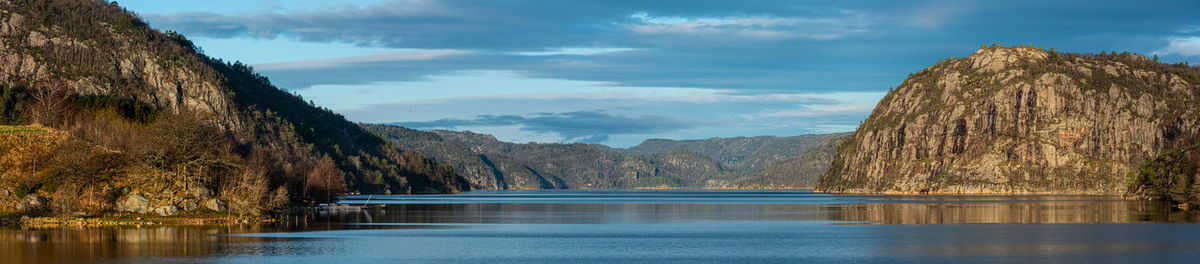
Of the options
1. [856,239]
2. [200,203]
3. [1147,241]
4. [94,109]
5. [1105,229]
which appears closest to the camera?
[1147,241]

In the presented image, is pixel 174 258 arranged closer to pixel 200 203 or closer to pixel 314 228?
pixel 314 228

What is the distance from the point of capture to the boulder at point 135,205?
105312 millimetres

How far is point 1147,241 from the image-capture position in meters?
79.5

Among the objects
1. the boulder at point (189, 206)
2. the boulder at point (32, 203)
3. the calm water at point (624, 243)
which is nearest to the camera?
the calm water at point (624, 243)

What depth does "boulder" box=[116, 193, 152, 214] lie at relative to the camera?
346 ft

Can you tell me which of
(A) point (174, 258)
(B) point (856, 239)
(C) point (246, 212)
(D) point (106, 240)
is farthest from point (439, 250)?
(C) point (246, 212)

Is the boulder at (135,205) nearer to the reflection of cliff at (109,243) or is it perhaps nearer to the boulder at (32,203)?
the boulder at (32,203)

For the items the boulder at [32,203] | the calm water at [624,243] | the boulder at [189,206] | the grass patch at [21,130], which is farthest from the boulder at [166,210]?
the grass patch at [21,130]

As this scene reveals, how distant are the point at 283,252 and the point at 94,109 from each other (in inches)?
4734

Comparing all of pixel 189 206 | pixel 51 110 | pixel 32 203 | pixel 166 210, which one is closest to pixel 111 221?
pixel 166 210

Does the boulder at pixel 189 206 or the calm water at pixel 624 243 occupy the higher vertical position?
the boulder at pixel 189 206

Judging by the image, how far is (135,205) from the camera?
105438 mm

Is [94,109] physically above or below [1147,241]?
above

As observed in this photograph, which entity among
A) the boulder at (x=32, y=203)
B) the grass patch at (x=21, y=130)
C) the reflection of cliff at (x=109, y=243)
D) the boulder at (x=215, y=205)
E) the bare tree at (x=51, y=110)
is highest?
the bare tree at (x=51, y=110)
